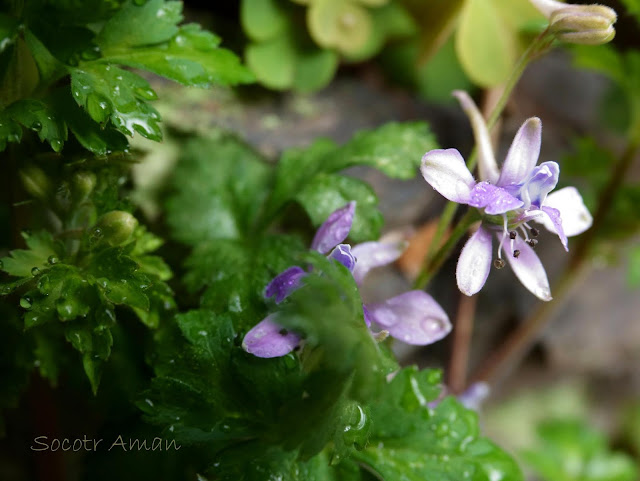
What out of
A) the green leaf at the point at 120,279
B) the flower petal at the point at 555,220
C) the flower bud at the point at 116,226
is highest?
the flower petal at the point at 555,220

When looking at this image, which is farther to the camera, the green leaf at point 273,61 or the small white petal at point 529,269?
the green leaf at point 273,61

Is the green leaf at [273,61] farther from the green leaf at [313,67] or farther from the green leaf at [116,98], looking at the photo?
the green leaf at [116,98]

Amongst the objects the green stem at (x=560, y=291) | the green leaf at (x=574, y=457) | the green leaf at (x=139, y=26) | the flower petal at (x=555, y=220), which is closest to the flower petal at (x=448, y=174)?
the flower petal at (x=555, y=220)

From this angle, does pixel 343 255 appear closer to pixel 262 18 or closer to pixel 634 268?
pixel 262 18

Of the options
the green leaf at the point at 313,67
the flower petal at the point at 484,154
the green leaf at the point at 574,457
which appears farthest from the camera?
the green leaf at the point at 574,457

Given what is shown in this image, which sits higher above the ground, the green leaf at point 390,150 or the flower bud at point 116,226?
the flower bud at point 116,226

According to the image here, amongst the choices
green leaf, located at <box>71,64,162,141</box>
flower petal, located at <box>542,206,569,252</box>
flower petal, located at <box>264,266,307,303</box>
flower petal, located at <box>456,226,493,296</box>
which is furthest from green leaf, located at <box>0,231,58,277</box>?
flower petal, located at <box>542,206,569,252</box>

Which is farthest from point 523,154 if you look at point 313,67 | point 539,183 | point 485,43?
point 313,67

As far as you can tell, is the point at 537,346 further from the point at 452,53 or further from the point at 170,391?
the point at 170,391

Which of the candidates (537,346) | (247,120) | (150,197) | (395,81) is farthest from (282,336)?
(537,346)
